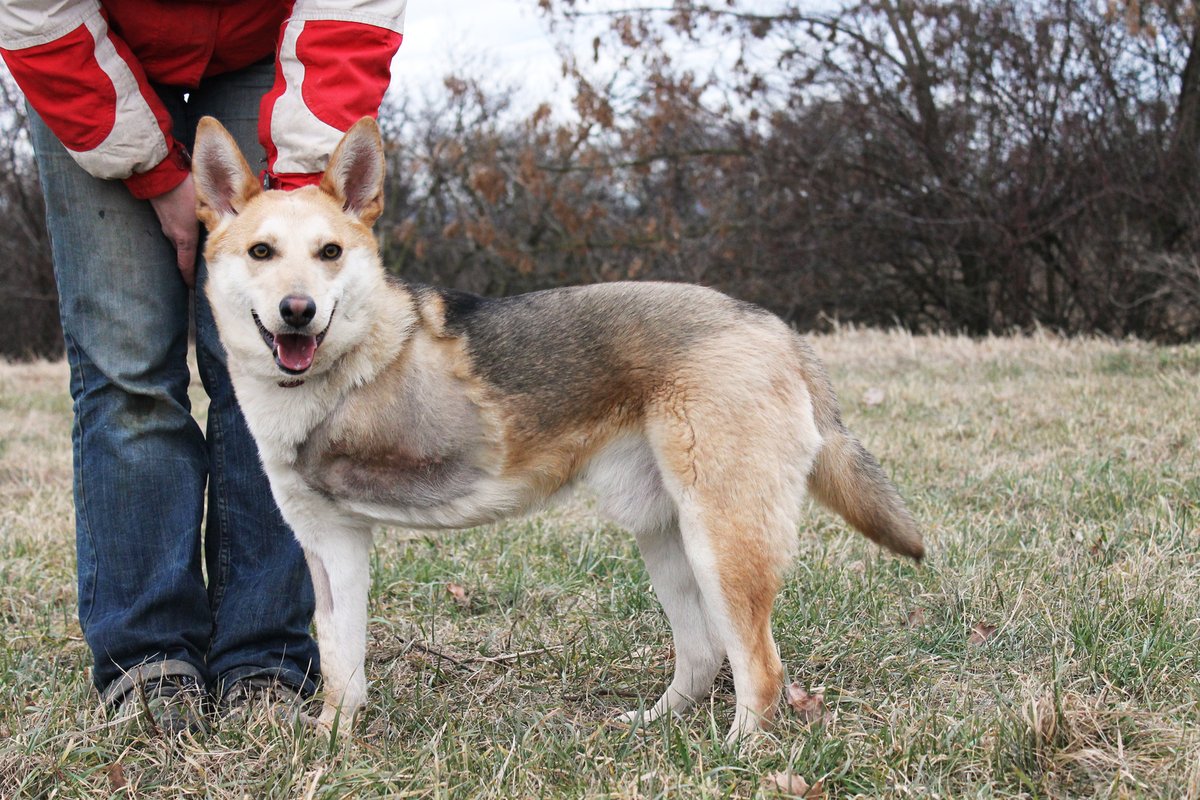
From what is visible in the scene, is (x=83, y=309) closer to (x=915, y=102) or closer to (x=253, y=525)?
(x=253, y=525)

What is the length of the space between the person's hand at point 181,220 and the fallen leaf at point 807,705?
6.40ft

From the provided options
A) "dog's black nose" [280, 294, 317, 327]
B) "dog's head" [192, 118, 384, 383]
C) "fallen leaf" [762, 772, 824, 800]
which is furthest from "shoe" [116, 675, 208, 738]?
"fallen leaf" [762, 772, 824, 800]

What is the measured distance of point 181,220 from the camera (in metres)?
2.86

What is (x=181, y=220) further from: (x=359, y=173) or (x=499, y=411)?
(x=499, y=411)

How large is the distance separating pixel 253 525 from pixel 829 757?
1725 millimetres

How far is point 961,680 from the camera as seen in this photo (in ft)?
9.47

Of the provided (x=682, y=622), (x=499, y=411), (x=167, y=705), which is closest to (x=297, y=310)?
(x=499, y=411)

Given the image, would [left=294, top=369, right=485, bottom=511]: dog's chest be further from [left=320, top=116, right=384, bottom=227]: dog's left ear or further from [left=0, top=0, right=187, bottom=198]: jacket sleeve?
[left=0, top=0, right=187, bottom=198]: jacket sleeve

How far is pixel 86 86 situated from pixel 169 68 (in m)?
0.27

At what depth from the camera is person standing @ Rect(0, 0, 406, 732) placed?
8.71 ft

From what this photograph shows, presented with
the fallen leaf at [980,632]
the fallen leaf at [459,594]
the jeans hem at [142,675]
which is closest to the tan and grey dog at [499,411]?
the jeans hem at [142,675]

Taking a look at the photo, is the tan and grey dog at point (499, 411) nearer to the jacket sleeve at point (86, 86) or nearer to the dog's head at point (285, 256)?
the dog's head at point (285, 256)

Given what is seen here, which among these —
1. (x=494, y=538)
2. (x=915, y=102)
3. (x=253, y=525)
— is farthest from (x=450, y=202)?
(x=253, y=525)

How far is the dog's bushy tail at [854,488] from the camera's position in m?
2.79
